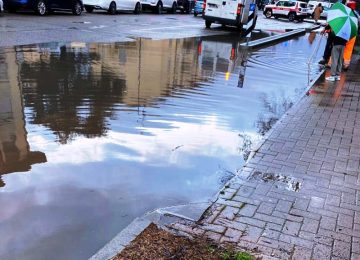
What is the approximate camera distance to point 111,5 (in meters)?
27.8

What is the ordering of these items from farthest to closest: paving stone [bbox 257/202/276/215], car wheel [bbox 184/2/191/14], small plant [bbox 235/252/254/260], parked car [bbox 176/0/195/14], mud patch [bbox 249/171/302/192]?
car wheel [bbox 184/2/191/14], parked car [bbox 176/0/195/14], mud patch [bbox 249/171/302/192], paving stone [bbox 257/202/276/215], small plant [bbox 235/252/254/260]

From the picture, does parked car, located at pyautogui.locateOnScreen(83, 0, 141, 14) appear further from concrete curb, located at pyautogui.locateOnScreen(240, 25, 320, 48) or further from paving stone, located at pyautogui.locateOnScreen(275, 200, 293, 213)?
paving stone, located at pyautogui.locateOnScreen(275, 200, 293, 213)

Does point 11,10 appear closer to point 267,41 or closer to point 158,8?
point 267,41

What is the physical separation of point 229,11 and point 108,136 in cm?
1930

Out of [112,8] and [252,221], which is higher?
[252,221]

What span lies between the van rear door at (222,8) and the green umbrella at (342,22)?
13656mm

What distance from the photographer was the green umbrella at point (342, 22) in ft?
33.3

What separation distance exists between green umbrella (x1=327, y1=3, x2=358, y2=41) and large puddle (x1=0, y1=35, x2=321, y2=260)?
5.14 feet

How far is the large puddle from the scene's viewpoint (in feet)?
12.8

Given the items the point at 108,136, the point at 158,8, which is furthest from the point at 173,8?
the point at 108,136

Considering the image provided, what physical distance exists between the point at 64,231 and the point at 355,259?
243cm

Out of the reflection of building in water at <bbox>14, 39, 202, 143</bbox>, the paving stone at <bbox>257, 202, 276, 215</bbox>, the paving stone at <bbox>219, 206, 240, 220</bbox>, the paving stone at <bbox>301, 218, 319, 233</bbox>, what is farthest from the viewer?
the reflection of building in water at <bbox>14, 39, 202, 143</bbox>

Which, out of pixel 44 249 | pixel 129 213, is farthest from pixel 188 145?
pixel 44 249

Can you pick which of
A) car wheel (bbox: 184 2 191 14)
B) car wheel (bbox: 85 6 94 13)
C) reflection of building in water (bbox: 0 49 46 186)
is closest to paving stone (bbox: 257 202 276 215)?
reflection of building in water (bbox: 0 49 46 186)
